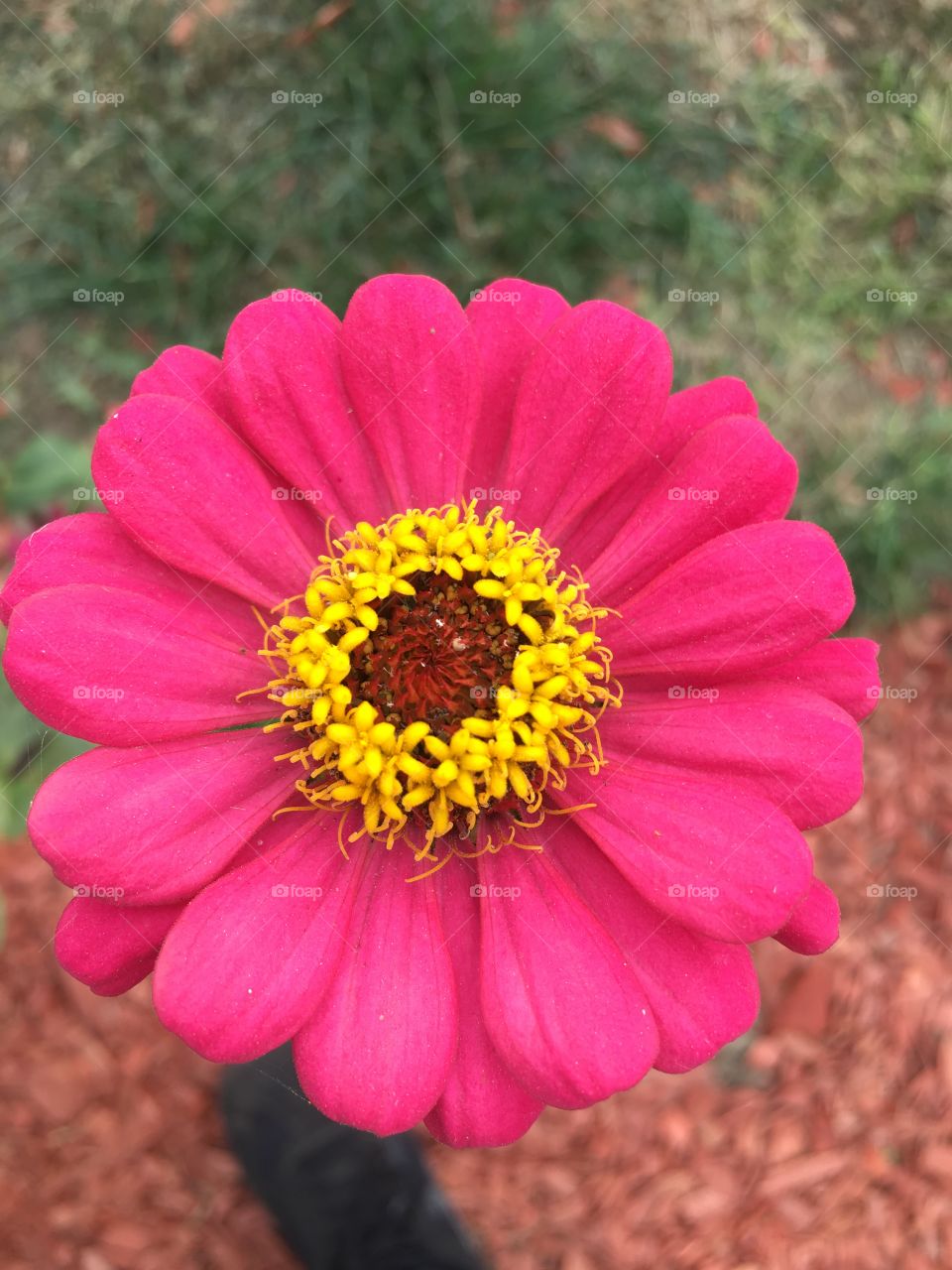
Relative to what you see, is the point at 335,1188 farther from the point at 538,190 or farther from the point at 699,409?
the point at 538,190

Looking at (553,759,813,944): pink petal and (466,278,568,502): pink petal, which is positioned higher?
(466,278,568,502): pink petal

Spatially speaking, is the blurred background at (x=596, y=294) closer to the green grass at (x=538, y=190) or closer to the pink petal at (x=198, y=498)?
the green grass at (x=538, y=190)

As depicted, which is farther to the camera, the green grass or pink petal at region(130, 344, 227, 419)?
the green grass

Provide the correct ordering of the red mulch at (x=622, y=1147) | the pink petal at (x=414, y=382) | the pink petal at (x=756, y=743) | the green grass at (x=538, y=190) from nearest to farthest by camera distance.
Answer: the pink petal at (x=756, y=743), the pink petal at (x=414, y=382), the red mulch at (x=622, y=1147), the green grass at (x=538, y=190)

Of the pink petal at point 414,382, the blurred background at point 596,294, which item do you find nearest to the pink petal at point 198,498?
the pink petal at point 414,382

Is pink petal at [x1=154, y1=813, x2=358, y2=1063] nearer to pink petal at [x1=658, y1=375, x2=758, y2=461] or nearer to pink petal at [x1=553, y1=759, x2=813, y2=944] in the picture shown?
pink petal at [x1=553, y1=759, x2=813, y2=944]

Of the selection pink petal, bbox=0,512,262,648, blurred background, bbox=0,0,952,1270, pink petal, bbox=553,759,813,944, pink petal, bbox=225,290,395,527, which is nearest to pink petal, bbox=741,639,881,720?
pink petal, bbox=553,759,813,944
